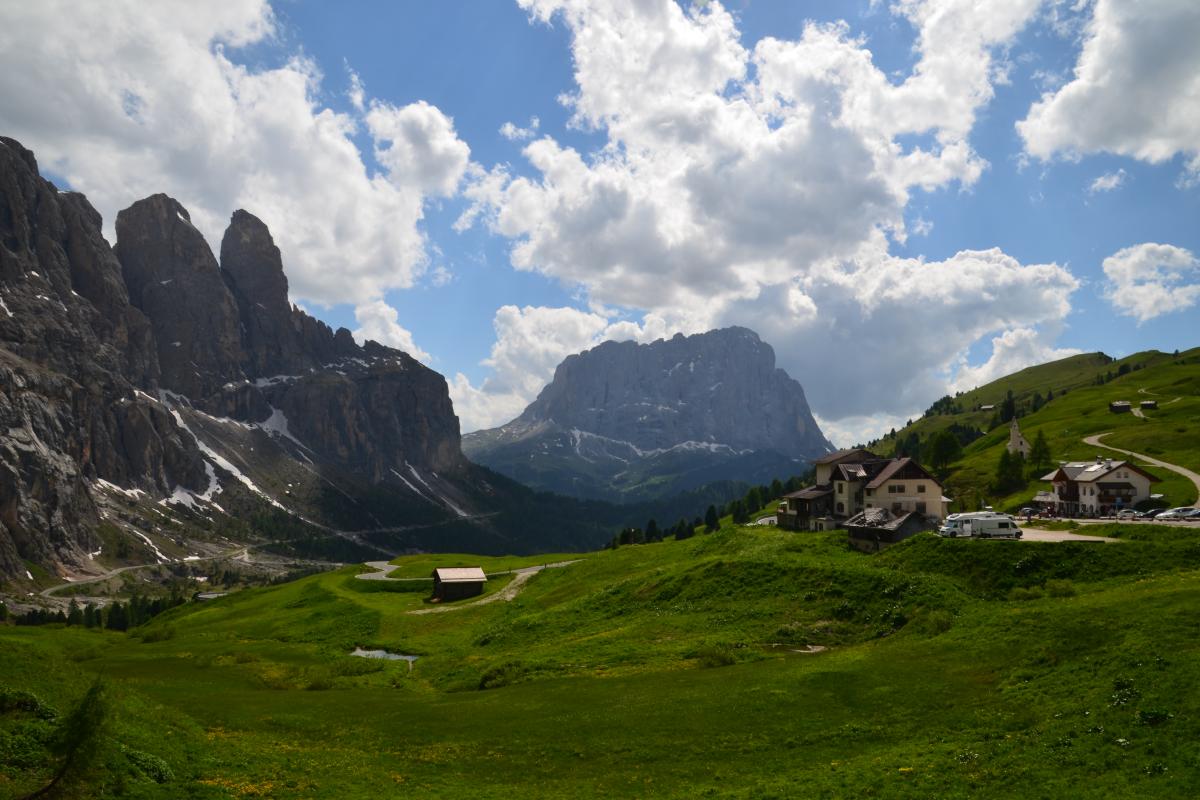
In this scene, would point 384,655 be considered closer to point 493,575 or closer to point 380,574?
point 493,575

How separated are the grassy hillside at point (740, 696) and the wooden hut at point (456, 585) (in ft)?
125

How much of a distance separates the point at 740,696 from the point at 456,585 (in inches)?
3106

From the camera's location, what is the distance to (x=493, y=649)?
221ft

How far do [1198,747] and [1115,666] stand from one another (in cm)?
809

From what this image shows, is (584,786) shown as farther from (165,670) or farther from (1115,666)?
(165,670)

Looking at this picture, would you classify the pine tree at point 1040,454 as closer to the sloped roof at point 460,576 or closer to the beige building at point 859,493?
the beige building at point 859,493

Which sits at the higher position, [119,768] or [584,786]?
[119,768]

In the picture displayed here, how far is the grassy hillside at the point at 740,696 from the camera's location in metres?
26.1

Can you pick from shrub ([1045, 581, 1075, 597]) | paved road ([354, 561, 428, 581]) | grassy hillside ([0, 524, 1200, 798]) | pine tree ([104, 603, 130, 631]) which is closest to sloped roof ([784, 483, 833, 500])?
grassy hillside ([0, 524, 1200, 798])

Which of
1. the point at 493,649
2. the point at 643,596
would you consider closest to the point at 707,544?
the point at 643,596

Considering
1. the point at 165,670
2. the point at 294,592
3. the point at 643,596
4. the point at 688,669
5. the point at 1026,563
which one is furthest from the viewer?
the point at 294,592

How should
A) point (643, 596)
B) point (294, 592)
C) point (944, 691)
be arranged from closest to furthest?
1. point (944, 691)
2. point (643, 596)
3. point (294, 592)

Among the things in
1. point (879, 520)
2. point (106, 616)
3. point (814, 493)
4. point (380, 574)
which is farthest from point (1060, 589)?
point (106, 616)

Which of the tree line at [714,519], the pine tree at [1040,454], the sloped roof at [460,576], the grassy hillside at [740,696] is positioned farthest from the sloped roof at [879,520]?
the tree line at [714,519]
